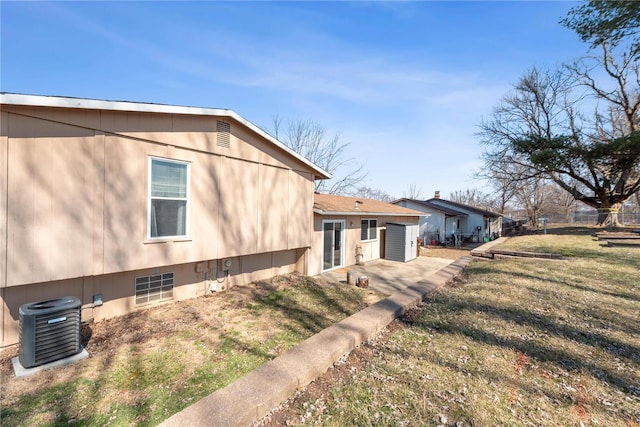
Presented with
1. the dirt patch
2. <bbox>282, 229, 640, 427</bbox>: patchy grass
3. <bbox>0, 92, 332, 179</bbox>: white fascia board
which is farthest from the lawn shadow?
<bbox>0, 92, 332, 179</bbox>: white fascia board

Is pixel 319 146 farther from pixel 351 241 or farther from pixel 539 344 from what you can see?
pixel 539 344

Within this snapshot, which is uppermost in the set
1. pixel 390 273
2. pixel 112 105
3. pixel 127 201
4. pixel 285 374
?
pixel 112 105

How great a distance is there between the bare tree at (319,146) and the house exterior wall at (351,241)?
1166 centimetres

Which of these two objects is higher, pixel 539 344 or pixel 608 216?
pixel 608 216

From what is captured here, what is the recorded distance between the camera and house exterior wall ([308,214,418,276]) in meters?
10.2

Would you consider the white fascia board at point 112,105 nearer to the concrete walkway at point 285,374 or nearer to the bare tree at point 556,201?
the concrete walkway at point 285,374

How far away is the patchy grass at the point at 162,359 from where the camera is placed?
3.08m

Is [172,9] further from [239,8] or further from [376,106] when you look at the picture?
[376,106]

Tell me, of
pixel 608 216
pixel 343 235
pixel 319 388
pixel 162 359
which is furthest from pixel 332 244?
pixel 608 216

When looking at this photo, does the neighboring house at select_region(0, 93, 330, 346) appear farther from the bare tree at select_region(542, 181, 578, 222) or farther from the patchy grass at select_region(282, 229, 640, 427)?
the bare tree at select_region(542, 181, 578, 222)

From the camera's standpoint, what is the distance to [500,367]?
12.2ft

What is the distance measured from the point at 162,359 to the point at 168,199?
306 centimetres

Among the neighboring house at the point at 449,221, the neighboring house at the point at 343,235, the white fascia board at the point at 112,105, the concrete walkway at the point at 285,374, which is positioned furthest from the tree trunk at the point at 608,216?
the white fascia board at the point at 112,105

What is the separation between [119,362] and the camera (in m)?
4.04
